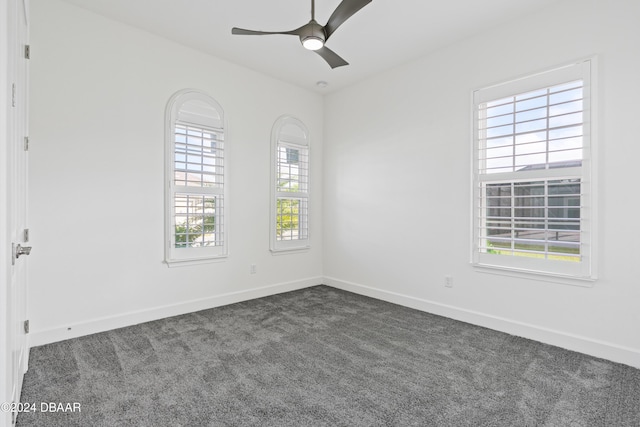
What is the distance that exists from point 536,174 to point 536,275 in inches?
35.7

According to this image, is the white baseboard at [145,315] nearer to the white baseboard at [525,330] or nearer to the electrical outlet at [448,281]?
the white baseboard at [525,330]

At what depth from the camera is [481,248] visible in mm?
3418

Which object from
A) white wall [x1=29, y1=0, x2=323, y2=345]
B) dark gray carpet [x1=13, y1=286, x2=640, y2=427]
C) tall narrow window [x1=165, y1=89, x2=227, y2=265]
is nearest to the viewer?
dark gray carpet [x1=13, y1=286, x2=640, y2=427]

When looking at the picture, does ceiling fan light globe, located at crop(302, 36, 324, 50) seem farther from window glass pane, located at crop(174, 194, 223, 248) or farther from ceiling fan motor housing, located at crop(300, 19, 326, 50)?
window glass pane, located at crop(174, 194, 223, 248)

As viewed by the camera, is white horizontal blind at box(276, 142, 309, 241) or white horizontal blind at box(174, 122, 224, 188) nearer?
white horizontal blind at box(174, 122, 224, 188)

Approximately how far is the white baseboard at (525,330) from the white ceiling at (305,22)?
2834mm

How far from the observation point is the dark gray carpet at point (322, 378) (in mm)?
1906

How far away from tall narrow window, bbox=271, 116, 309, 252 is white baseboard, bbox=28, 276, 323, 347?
0.57m

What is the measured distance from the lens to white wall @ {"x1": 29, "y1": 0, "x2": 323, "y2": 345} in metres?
2.88

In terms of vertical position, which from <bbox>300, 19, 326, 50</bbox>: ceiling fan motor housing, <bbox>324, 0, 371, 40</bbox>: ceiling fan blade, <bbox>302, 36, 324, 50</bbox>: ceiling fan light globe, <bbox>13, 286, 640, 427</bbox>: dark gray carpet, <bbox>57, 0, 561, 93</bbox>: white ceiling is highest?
<bbox>57, 0, 561, 93</bbox>: white ceiling

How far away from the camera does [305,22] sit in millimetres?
3230

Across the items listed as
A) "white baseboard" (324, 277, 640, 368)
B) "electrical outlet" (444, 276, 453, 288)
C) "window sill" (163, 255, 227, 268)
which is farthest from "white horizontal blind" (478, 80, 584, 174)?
"window sill" (163, 255, 227, 268)

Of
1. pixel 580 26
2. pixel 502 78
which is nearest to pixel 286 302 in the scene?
pixel 502 78

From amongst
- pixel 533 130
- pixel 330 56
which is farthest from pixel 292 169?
pixel 533 130
